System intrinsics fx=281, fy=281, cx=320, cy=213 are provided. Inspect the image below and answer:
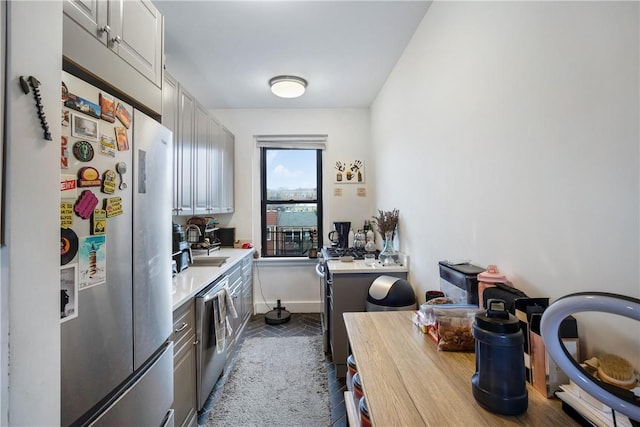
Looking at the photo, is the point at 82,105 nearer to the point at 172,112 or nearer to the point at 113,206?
the point at 113,206

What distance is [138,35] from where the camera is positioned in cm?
124

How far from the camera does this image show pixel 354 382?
3.97 feet

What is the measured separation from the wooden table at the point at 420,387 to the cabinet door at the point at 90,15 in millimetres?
1462

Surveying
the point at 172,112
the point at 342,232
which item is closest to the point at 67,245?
the point at 172,112

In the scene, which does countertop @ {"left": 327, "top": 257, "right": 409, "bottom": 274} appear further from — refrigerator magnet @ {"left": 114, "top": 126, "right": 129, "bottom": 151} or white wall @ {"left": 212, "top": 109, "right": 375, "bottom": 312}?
refrigerator magnet @ {"left": 114, "top": 126, "right": 129, "bottom": 151}

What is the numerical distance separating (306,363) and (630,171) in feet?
8.10

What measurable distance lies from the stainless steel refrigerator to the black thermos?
1164mm

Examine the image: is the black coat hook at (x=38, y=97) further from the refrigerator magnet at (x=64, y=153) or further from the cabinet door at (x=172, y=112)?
the cabinet door at (x=172, y=112)

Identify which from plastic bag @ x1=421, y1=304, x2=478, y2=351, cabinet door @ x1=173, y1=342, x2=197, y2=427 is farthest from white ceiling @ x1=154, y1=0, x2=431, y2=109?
cabinet door @ x1=173, y1=342, x2=197, y2=427

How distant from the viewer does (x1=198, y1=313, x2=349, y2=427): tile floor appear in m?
1.89

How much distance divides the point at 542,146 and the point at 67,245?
1562 mm

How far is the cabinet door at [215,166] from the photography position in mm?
2971

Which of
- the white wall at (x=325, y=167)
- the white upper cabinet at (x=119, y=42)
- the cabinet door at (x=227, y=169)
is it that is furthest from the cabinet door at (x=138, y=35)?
the white wall at (x=325, y=167)

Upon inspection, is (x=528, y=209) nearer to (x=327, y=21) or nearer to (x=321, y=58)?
(x=327, y=21)
